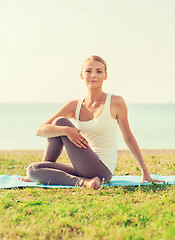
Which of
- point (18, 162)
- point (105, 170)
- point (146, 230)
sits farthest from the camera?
point (18, 162)

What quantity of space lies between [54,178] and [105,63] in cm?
166

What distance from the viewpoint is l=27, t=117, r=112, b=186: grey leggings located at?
397 centimetres

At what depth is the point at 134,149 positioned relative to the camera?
414 cm

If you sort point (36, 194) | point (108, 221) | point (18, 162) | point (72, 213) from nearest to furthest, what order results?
point (108, 221) → point (72, 213) → point (36, 194) → point (18, 162)

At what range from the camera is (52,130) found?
13.2 ft

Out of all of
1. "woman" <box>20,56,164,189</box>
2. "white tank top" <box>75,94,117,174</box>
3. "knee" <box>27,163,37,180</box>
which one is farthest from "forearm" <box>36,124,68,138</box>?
"knee" <box>27,163,37,180</box>

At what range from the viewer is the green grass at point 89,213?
2.56m

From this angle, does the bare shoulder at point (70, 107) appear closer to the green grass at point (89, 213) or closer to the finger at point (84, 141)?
the finger at point (84, 141)

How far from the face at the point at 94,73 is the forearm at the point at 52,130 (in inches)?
28.7

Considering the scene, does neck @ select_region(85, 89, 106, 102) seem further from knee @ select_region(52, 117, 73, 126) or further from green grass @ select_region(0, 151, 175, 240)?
green grass @ select_region(0, 151, 175, 240)

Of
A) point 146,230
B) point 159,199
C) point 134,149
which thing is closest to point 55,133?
point 134,149

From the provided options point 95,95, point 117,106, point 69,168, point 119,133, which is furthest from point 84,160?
point 119,133

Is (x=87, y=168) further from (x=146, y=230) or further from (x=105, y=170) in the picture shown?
(x=146, y=230)

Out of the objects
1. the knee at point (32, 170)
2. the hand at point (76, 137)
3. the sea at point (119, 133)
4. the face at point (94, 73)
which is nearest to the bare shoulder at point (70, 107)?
the face at point (94, 73)
